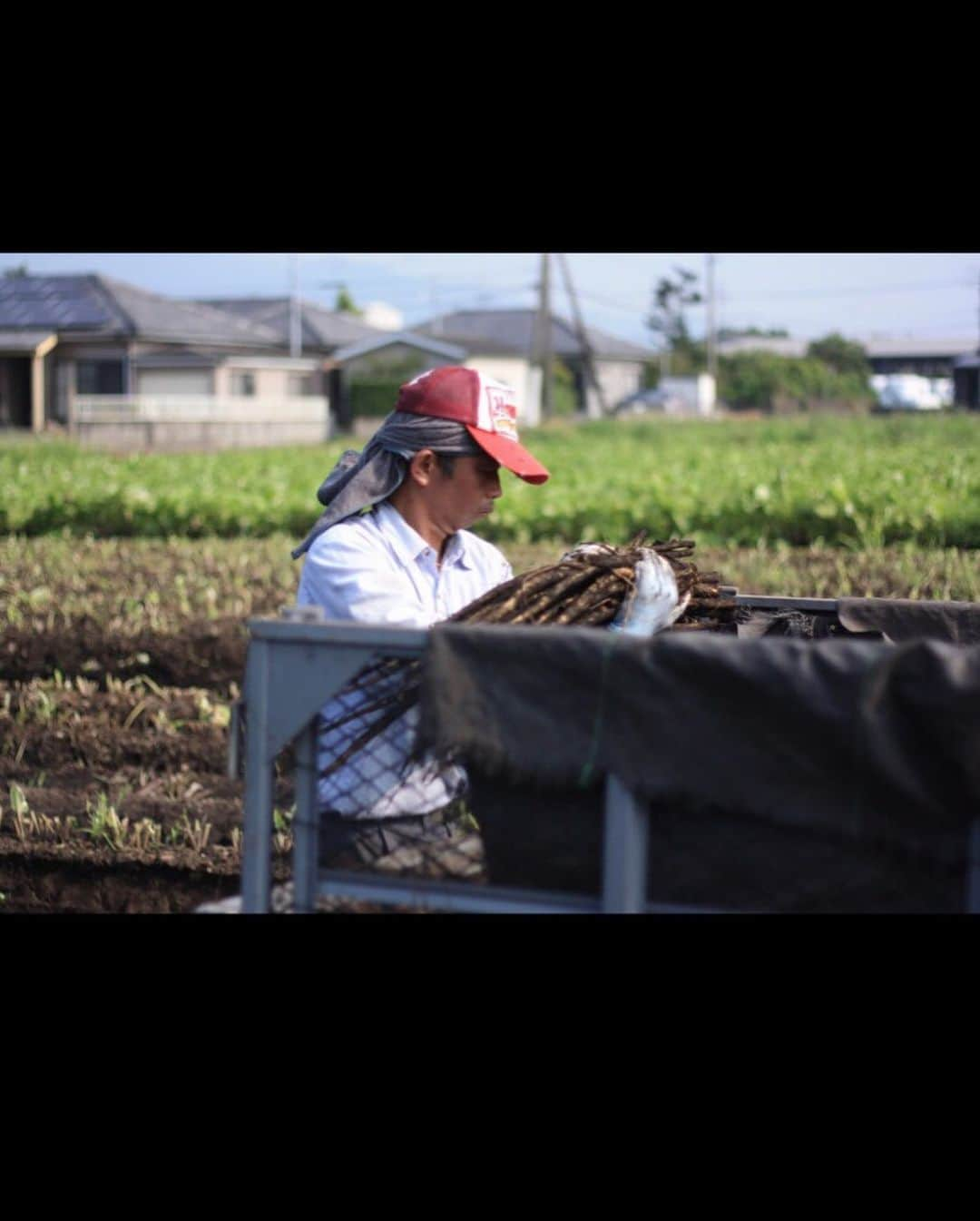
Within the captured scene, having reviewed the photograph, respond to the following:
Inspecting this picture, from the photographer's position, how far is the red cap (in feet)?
9.96

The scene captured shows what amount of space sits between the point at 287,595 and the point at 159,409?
1243 inches

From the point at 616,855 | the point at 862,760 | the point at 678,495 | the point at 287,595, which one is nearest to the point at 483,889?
the point at 616,855

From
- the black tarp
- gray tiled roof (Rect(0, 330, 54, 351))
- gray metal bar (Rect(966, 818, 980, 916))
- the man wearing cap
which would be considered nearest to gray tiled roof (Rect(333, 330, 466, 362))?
gray tiled roof (Rect(0, 330, 54, 351))

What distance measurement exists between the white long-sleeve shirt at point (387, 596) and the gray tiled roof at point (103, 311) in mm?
42179

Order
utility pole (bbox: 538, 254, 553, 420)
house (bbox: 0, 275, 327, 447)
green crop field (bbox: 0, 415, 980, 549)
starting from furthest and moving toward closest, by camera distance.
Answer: utility pole (bbox: 538, 254, 553, 420), house (bbox: 0, 275, 327, 447), green crop field (bbox: 0, 415, 980, 549)

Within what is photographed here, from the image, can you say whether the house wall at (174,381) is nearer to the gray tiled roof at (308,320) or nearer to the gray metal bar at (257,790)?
the gray tiled roof at (308,320)

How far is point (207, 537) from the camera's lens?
48.4 feet

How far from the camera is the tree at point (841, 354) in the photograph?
74.1 meters

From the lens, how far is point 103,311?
4478 cm

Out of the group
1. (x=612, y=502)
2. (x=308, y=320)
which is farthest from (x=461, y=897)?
(x=308, y=320)

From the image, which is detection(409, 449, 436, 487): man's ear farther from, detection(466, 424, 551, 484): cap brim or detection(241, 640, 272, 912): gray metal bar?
detection(241, 640, 272, 912): gray metal bar

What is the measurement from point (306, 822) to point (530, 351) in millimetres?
60870

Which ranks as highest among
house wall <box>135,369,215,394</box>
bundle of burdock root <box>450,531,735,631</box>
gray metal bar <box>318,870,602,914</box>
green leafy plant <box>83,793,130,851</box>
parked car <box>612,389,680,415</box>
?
parked car <box>612,389,680,415</box>

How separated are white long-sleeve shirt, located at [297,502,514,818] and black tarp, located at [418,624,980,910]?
379mm
